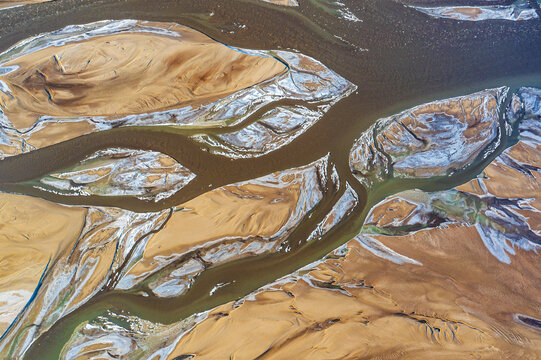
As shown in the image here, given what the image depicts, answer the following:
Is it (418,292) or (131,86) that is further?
(131,86)

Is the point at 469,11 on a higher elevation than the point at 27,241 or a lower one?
higher

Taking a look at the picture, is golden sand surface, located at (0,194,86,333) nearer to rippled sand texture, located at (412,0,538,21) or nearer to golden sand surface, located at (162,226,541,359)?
golden sand surface, located at (162,226,541,359)

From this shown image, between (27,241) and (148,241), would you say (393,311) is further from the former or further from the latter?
(27,241)

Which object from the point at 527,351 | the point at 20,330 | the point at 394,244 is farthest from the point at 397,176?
the point at 20,330

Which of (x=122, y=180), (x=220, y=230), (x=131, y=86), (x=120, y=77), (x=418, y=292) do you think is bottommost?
(x=418, y=292)

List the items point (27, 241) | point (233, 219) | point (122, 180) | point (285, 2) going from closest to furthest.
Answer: point (27, 241) → point (233, 219) → point (122, 180) → point (285, 2)

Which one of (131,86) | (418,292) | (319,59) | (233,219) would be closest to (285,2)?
(319,59)

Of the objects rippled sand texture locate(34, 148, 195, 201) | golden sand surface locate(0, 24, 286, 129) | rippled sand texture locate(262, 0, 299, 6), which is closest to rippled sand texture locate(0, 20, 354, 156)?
golden sand surface locate(0, 24, 286, 129)
